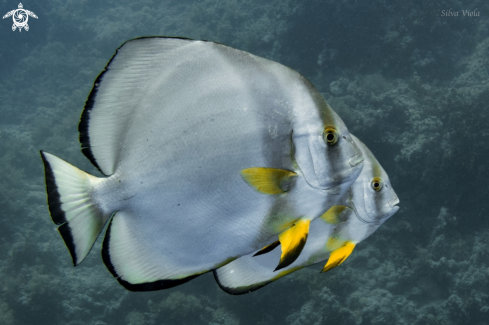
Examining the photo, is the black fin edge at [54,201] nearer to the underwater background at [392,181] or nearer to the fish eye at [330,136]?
the fish eye at [330,136]

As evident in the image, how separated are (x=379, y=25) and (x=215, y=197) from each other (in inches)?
563

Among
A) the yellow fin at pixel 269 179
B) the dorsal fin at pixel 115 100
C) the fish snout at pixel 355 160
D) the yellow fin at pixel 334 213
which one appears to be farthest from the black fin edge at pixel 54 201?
the yellow fin at pixel 334 213

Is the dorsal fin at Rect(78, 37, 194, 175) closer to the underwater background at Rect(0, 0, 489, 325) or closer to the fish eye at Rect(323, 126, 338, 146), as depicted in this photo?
the fish eye at Rect(323, 126, 338, 146)

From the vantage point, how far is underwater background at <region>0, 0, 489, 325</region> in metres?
7.03

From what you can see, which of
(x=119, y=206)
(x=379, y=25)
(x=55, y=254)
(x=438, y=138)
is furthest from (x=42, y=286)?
(x=379, y=25)

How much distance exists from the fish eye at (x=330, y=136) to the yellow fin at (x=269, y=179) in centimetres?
11

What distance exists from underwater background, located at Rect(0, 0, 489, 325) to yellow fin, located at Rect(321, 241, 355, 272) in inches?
234

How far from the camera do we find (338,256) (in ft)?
3.94

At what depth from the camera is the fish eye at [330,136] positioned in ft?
Answer: 2.67

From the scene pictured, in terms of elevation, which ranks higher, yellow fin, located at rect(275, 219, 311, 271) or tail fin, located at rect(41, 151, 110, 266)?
tail fin, located at rect(41, 151, 110, 266)

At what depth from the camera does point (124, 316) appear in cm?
752

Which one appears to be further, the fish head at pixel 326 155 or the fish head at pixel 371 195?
the fish head at pixel 371 195

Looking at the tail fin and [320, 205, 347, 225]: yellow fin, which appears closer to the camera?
the tail fin

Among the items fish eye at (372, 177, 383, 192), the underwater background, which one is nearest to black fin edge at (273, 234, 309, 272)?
fish eye at (372, 177, 383, 192)
